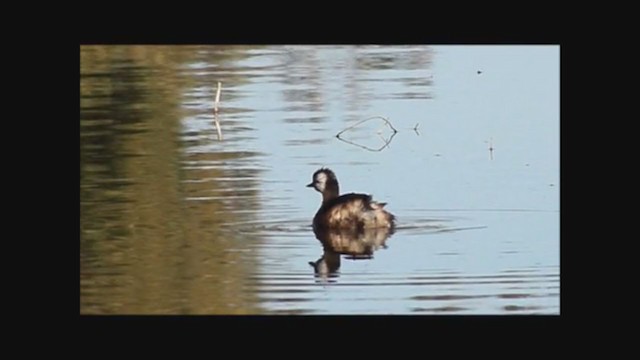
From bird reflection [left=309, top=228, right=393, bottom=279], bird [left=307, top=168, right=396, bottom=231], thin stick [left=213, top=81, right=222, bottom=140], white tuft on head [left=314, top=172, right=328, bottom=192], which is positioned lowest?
bird reflection [left=309, top=228, right=393, bottom=279]

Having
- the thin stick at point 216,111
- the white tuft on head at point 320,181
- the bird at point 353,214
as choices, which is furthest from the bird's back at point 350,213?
the thin stick at point 216,111

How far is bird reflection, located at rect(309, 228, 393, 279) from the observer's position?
9.53 meters

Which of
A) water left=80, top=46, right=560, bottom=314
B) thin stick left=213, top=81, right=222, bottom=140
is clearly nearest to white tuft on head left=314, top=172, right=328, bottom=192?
water left=80, top=46, right=560, bottom=314

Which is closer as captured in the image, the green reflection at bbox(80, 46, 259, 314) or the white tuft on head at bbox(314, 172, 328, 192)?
the green reflection at bbox(80, 46, 259, 314)

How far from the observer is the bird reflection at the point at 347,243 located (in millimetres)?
9531

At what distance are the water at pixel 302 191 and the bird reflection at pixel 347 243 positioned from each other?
0.08ft

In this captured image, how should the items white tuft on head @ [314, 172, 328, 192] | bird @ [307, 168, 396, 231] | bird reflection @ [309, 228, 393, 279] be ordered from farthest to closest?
white tuft on head @ [314, 172, 328, 192], bird @ [307, 168, 396, 231], bird reflection @ [309, 228, 393, 279]

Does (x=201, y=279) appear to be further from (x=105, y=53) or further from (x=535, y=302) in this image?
(x=105, y=53)

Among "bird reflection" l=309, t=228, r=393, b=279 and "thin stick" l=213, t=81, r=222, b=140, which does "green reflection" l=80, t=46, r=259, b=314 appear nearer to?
"thin stick" l=213, t=81, r=222, b=140

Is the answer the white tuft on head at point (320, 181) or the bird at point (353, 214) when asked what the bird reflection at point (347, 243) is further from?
the white tuft on head at point (320, 181)

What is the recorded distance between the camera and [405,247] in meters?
9.57

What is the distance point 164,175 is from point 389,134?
81.4 inches

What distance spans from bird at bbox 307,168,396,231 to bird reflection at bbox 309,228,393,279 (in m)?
0.03

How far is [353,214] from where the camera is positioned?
10.3 metres
